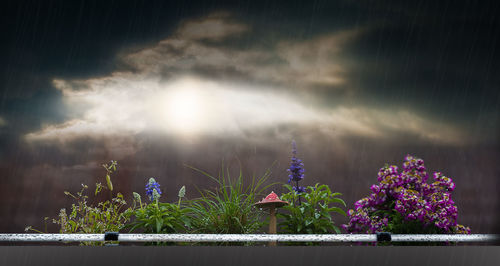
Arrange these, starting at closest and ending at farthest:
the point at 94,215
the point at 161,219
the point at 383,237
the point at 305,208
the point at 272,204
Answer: the point at 383,237 → the point at 272,204 → the point at 161,219 → the point at 305,208 → the point at 94,215

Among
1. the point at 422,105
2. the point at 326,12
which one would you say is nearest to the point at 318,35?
the point at 326,12

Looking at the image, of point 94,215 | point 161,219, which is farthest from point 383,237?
point 94,215

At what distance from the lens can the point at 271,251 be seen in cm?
222

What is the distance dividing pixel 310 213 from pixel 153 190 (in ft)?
4.01

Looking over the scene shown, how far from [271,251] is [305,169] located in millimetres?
1257

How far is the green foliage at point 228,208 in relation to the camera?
314 centimetres

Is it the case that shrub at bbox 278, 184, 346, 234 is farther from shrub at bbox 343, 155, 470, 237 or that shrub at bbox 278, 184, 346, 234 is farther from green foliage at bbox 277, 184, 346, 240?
shrub at bbox 343, 155, 470, 237

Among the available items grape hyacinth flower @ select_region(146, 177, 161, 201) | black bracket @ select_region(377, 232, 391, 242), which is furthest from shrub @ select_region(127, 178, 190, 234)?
black bracket @ select_region(377, 232, 391, 242)

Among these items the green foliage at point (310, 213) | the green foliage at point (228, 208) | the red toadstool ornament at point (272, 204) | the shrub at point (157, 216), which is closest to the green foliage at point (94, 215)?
the shrub at point (157, 216)

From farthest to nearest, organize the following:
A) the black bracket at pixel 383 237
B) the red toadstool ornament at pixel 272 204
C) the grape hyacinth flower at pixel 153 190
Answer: the grape hyacinth flower at pixel 153 190 → the red toadstool ornament at pixel 272 204 → the black bracket at pixel 383 237

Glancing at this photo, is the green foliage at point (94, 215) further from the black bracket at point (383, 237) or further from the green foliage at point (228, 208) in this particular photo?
the black bracket at point (383, 237)

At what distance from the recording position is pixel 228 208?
314 cm

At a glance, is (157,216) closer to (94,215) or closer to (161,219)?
(161,219)

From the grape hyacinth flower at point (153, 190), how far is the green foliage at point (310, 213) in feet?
3.11
